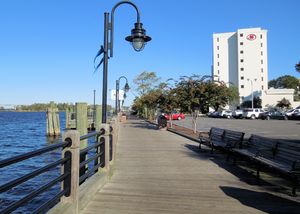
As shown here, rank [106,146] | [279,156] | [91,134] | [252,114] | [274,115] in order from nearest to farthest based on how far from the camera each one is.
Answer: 1. [91,134]
2. [106,146]
3. [279,156]
4. [274,115]
5. [252,114]

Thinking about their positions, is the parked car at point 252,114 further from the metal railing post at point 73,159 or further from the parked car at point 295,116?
the metal railing post at point 73,159

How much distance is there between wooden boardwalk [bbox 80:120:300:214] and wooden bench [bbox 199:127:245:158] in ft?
2.44

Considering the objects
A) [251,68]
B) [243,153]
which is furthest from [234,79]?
[243,153]

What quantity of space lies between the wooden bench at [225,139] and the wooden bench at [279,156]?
966 millimetres

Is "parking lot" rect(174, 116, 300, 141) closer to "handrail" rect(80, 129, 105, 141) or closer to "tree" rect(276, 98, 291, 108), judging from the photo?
"handrail" rect(80, 129, 105, 141)

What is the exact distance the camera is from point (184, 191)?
8438 millimetres

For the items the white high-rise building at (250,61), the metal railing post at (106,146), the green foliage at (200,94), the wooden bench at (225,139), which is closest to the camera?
the metal railing post at (106,146)

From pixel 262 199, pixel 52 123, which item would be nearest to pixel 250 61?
pixel 52 123

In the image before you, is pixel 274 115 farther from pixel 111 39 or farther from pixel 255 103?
pixel 111 39

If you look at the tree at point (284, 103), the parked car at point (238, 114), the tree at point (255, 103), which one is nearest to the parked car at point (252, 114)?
the parked car at point (238, 114)

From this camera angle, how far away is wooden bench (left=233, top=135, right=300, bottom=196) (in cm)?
811

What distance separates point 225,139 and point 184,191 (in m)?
7.08

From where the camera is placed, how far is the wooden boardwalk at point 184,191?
22.7ft

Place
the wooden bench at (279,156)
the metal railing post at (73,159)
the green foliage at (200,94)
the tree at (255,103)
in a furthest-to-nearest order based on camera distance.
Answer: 1. the tree at (255,103)
2. the green foliage at (200,94)
3. the wooden bench at (279,156)
4. the metal railing post at (73,159)
